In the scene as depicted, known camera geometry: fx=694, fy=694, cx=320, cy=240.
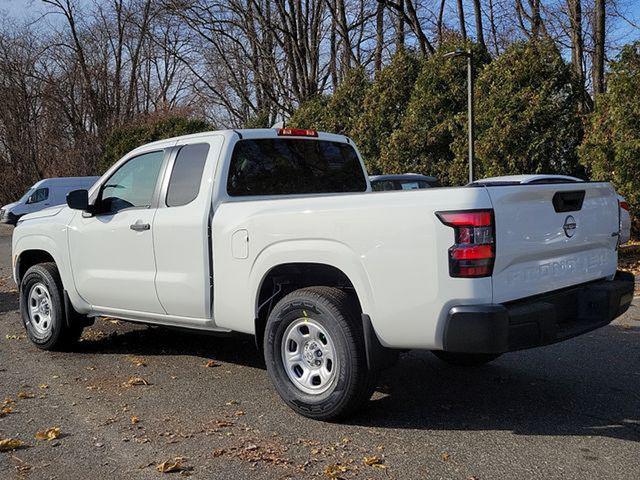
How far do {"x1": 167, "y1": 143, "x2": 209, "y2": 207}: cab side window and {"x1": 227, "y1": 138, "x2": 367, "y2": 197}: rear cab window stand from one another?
25 cm

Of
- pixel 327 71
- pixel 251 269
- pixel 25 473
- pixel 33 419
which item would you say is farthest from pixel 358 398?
pixel 327 71

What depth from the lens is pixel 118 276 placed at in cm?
572

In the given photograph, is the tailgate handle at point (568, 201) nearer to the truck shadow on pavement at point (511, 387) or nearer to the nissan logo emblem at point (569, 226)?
the nissan logo emblem at point (569, 226)

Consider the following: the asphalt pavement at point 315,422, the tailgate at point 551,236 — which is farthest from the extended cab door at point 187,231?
the tailgate at point 551,236

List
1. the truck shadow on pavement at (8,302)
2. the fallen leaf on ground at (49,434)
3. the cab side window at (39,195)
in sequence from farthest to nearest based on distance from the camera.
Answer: the cab side window at (39,195), the truck shadow on pavement at (8,302), the fallen leaf on ground at (49,434)

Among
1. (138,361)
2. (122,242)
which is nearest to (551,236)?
(122,242)

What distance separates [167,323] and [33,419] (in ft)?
4.07

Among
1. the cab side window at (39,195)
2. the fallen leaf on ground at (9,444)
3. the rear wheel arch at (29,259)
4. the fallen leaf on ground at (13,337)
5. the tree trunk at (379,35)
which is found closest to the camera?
the fallen leaf on ground at (9,444)

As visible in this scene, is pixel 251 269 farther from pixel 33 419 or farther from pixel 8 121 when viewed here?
pixel 8 121

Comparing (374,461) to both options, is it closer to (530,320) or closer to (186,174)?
(530,320)

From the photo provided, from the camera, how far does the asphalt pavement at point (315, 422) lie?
374 centimetres

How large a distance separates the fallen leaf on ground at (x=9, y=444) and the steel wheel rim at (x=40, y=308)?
2.38 meters

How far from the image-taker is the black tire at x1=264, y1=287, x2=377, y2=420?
13.5 feet

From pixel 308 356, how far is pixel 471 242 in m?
1.40
